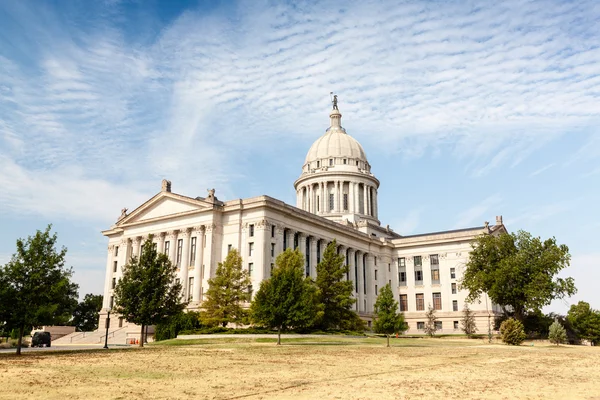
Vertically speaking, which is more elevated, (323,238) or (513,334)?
(323,238)

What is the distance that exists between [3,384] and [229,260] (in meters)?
42.4

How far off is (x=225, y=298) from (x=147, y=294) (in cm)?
1444

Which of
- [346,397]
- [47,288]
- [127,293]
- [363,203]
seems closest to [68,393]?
[346,397]

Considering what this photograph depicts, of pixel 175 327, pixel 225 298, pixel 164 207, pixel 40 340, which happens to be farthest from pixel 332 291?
pixel 40 340

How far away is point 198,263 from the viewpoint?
68438mm

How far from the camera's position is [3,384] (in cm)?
1708

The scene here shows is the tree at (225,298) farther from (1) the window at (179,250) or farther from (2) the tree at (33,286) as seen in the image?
(2) the tree at (33,286)

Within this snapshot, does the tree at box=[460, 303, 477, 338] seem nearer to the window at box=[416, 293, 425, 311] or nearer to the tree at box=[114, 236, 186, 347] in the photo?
the window at box=[416, 293, 425, 311]

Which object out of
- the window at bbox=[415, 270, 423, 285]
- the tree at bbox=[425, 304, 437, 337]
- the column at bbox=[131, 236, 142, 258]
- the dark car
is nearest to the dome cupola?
the window at bbox=[415, 270, 423, 285]

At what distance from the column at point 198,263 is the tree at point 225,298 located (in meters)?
8.22

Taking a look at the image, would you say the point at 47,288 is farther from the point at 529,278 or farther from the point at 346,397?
the point at 529,278

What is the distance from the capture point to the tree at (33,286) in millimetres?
31672

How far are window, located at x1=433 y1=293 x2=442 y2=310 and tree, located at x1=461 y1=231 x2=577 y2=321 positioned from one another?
17.2m

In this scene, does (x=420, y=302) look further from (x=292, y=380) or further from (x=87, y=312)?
(x=292, y=380)
